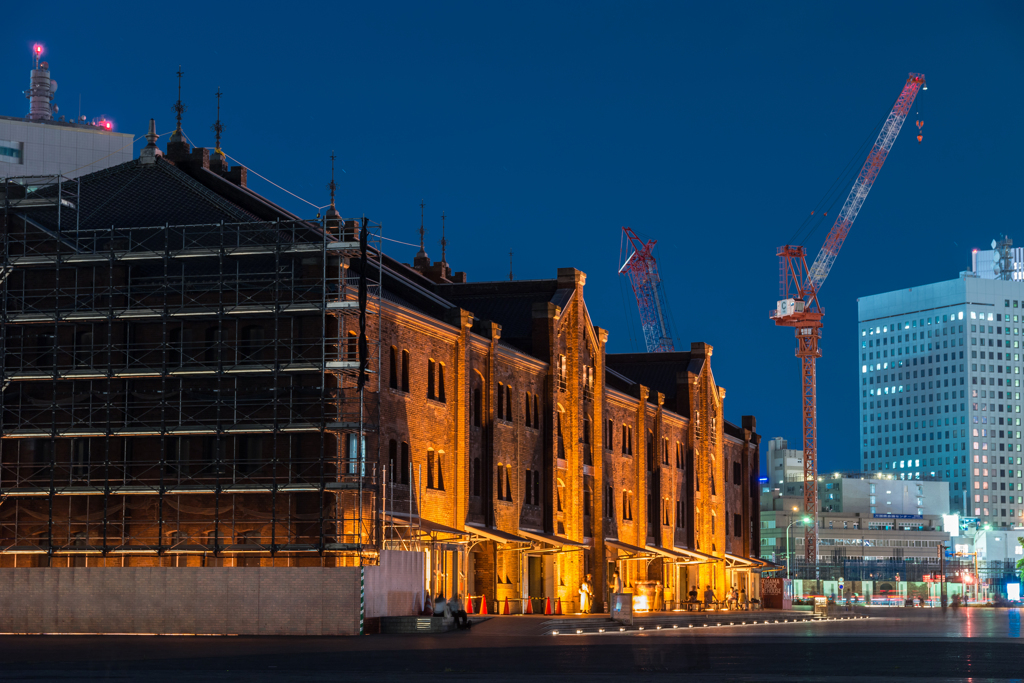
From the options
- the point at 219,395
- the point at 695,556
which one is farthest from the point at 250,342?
the point at 695,556

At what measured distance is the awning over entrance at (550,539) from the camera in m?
59.7

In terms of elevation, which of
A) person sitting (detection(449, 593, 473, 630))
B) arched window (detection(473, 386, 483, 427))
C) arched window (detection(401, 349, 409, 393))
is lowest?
person sitting (detection(449, 593, 473, 630))

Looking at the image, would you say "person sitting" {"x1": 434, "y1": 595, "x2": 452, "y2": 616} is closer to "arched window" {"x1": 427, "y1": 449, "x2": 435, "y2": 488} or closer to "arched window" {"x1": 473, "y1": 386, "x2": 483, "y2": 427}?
"arched window" {"x1": 427, "y1": 449, "x2": 435, "y2": 488}

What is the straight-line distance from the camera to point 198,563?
157 feet

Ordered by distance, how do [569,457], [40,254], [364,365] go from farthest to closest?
[569,457] < [40,254] < [364,365]

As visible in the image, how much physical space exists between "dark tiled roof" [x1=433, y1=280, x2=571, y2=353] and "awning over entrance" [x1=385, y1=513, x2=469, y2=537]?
15.2 m

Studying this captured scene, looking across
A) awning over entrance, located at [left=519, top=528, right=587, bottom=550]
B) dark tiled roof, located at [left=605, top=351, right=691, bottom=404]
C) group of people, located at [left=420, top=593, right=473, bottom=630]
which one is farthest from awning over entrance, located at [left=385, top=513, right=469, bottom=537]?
dark tiled roof, located at [left=605, top=351, right=691, bottom=404]

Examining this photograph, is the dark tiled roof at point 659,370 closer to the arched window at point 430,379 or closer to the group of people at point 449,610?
the arched window at point 430,379

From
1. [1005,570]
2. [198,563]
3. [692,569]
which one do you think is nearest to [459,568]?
[198,563]

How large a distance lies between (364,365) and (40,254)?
12194 mm

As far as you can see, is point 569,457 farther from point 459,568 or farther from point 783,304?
point 783,304

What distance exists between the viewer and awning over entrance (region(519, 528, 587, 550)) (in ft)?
196

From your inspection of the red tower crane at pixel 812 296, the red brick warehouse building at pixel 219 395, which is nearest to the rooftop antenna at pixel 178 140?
the red brick warehouse building at pixel 219 395

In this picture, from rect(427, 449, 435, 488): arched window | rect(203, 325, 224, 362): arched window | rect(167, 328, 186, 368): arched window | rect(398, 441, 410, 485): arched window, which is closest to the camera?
rect(203, 325, 224, 362): arched window
